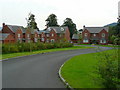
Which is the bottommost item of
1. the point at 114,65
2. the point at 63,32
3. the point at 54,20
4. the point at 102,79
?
the point at 102,79

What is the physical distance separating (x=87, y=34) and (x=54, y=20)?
107ft

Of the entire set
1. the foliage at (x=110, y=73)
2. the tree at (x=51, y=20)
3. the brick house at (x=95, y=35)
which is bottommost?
the foliage at (x=110, y=73)

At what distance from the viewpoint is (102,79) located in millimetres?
7594

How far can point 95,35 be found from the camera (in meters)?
70.2

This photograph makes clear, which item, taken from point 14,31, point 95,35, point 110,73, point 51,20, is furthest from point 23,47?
point 51,20

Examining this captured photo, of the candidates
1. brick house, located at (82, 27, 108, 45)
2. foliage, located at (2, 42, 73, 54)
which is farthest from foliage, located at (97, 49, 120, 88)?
brick house, located at (82, 27, 108, 45)

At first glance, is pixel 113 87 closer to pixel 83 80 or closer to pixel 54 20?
pixel 83 80

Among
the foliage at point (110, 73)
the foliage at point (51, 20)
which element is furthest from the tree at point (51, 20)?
the foliage at point (110, 73)

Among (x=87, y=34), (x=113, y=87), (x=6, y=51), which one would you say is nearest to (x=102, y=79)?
(x=113, y=87)

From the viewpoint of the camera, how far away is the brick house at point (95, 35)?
6850cm

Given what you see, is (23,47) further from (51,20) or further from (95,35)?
(51,20)

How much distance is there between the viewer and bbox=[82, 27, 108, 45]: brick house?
68500 mm

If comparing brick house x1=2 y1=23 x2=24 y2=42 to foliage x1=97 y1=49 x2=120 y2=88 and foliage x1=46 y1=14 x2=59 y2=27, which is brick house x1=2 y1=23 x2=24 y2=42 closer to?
foliage x1=46 y1=14 x2=59 y2=27

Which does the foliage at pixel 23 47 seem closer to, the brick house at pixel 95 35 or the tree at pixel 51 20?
the brick house at pixel 95 35
